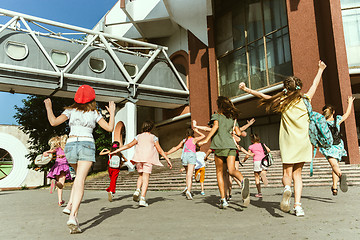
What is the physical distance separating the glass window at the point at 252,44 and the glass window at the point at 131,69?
19.0 ft

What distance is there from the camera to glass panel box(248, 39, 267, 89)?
15109 millimetres

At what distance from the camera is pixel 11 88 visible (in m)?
16.0

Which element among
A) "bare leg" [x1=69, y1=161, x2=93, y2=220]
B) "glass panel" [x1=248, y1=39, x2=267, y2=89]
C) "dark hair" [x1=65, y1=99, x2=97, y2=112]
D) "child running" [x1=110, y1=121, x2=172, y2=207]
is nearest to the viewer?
"bare leg" [x1=69, y1=161, x2=93, y2=220]

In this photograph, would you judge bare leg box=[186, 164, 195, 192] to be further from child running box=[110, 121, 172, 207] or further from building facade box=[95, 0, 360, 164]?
building facade box=[95, 0, 360, 164]

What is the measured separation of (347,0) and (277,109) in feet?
38.7

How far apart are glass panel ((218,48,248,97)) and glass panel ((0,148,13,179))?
81.4 ft

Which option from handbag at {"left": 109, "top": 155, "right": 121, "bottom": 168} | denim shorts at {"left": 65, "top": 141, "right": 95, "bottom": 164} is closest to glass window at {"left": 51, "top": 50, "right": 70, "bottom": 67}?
handbag at {"left": 109, "top": 155, "right": 121, "bottom": 168}

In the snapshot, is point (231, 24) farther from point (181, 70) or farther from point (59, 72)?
point (59, 72)

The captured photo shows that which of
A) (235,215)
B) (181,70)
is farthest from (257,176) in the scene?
(181,70)

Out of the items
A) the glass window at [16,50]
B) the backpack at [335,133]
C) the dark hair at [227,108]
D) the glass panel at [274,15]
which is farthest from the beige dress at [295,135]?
the glass window at [16,50]

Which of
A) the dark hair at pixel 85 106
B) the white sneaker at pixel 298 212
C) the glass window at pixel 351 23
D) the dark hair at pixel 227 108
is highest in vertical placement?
the glass window at pixel 351 23

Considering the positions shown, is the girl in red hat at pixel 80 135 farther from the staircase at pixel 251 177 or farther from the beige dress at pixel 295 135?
the staircase at pixel 251 177

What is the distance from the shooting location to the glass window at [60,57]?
1688cm

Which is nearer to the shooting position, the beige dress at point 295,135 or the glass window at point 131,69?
the beige dress at point 295,135
